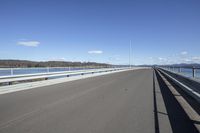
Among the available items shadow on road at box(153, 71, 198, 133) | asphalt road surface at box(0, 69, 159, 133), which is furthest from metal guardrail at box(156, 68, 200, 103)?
asphalt road surface at box(0, 69, 159, 133)

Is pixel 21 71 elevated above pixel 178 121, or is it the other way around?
pixel 21 71

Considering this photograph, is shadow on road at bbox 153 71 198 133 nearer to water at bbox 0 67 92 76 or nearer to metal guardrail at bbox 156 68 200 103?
metal guardrail at bbox 156 68 200 103

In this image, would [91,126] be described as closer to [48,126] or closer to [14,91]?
[48,126]

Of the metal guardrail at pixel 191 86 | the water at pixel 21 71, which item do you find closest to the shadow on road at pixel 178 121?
the metal guardrail at pixel 191 86

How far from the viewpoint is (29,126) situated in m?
6.48

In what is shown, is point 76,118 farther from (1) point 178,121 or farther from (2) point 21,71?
(2) point 21,71

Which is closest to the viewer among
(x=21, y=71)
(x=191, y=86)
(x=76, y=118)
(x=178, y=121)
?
(x=178, y=121)

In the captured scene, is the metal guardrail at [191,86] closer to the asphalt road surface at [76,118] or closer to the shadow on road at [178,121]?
the shadow on road at [178,121]

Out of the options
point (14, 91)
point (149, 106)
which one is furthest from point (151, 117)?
point (14, 91)

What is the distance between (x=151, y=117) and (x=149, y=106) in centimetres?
203

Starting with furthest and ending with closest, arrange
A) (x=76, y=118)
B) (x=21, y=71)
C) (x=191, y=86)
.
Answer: (x=21, y=71) < (x=191, y=86) < (x=76, y=118)

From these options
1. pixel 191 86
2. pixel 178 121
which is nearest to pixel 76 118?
pixel 178 121

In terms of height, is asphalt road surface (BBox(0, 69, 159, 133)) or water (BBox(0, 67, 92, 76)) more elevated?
water (BBox(0, 67, 92, 76))

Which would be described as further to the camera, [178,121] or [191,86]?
[191,86]
